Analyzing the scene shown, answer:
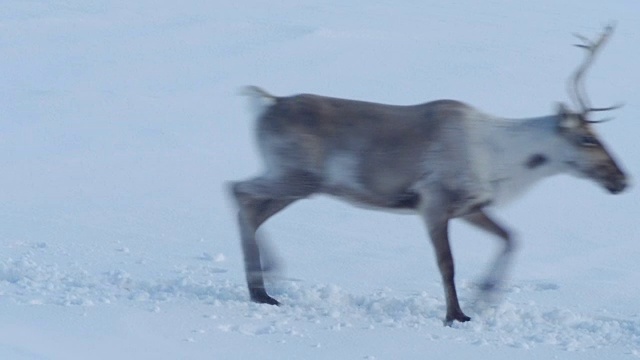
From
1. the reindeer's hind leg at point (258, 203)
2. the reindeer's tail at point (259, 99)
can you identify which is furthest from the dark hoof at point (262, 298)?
the reindeer's tail at point (259, 99)

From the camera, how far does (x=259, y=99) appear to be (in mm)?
7035

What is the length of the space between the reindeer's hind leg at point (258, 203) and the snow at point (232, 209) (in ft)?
0.49

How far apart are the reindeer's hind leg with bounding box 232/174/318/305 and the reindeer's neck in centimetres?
93

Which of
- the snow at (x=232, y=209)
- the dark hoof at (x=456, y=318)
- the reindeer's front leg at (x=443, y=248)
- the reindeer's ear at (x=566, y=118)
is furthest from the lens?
the reindeer's ear at (x=566, y=118)

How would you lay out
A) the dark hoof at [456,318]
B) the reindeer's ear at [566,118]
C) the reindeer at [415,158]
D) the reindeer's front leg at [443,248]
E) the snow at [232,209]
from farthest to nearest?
1. the reindeer's ear at [566,118]
2. the reindeer at [415,158]
3. the reindeer's front leg at [443,248]
4. the dark hoof at [456,318]
5. the snow at [232,209]

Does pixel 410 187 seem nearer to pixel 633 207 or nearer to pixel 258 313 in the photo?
pixel 258 313

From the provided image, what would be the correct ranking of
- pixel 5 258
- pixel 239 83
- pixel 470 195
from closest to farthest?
pixel 470 195 → pixel 5 258 → pixel 239 83

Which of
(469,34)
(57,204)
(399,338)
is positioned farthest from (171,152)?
(469,34)

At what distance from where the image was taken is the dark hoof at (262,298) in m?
6.70

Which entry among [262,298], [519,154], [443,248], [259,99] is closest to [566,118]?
[519,154]

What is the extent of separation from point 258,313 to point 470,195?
1266mm

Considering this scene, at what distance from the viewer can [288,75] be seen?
14.2 m

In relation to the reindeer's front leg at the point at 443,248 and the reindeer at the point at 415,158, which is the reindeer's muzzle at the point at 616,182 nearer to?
the reindeer at the point at 415,158

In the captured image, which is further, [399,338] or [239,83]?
[239,83]
